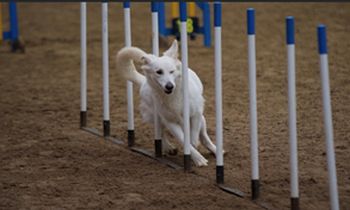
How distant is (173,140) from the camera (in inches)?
309

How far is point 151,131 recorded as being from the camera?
8.30 metres

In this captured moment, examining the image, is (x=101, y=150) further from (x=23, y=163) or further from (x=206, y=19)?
(x=206, y=19)

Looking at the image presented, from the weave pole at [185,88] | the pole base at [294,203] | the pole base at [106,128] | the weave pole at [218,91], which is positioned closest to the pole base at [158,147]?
the weave pole at [185,88]

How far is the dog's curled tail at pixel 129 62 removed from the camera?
7074 mm

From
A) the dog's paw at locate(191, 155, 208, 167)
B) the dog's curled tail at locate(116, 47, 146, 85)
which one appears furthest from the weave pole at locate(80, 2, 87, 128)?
the dog's paw at locate(191, 155, 208, 167)

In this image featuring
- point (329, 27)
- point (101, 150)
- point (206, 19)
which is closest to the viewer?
point (101, 150)

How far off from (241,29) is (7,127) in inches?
275

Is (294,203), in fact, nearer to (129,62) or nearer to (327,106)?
(327,106)

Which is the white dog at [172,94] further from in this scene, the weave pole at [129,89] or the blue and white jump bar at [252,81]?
the blue and white jump bar at [252,81]

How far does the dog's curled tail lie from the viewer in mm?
7074

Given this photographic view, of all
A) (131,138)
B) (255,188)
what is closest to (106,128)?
(131,138)

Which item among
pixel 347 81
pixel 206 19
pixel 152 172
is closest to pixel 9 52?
pixel 206 19

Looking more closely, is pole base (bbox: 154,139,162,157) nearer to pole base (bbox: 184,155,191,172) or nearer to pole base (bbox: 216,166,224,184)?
pole base (bbox: 184,155,191,172)

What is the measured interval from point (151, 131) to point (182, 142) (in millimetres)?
1565
